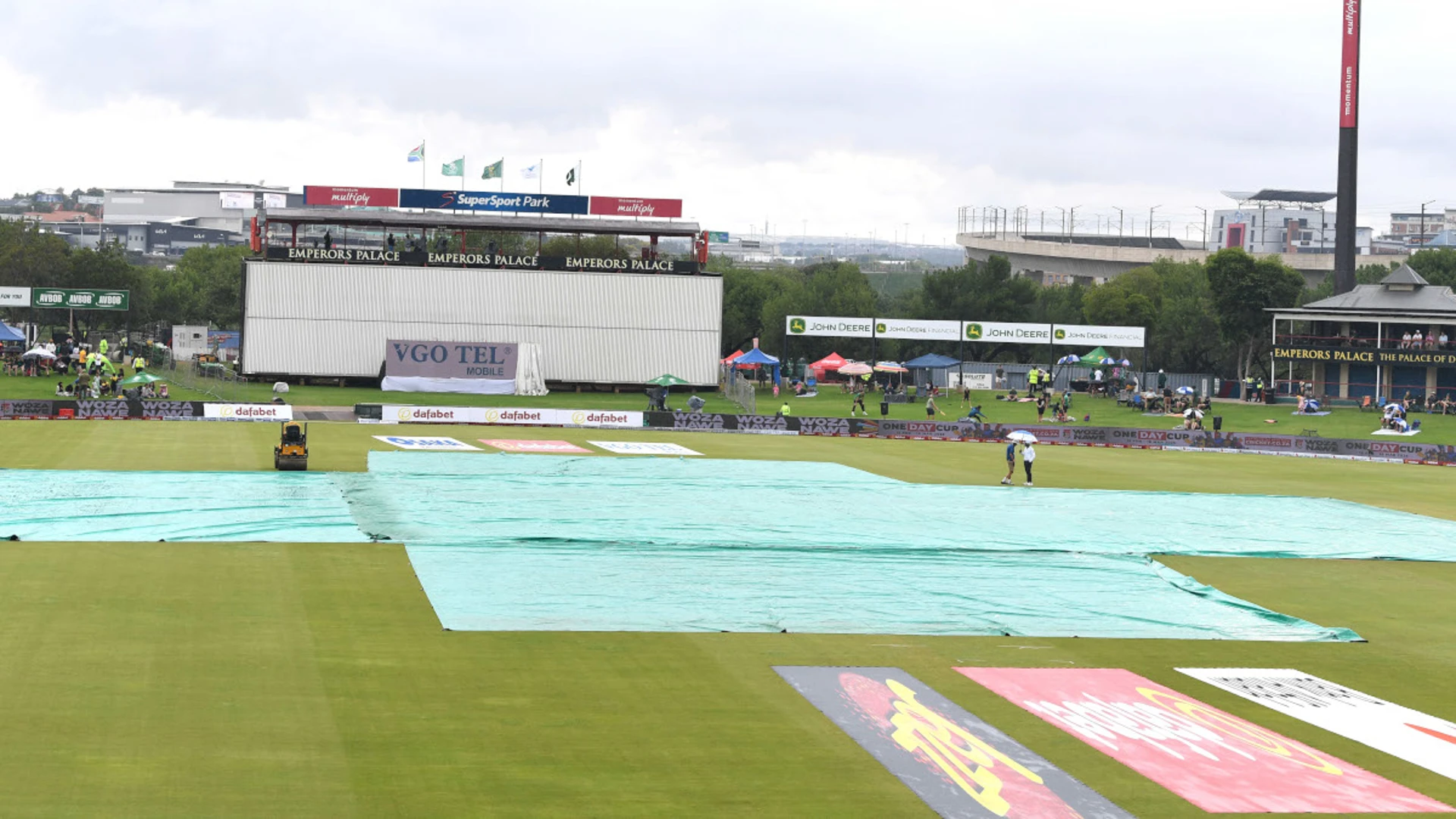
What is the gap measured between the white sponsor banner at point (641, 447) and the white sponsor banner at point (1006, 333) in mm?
42854

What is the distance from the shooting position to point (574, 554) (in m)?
29.5

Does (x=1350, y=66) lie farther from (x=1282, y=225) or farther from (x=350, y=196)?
(x=1282, y=225)

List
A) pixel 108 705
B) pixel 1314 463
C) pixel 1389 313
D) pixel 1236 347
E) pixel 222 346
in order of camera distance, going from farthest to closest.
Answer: pixel 222 346, pixel 1236 347, pixel 1389 313, pixel 1314 463, pixel 108 705

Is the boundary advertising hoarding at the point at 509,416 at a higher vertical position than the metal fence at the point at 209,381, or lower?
lower

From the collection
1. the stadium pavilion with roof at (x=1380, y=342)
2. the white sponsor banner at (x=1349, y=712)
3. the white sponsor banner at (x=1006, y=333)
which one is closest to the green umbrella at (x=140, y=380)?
the white sponsor banner at (x=1006, y=333)

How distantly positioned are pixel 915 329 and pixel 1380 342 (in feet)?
99.2

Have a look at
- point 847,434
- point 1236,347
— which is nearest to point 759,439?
point 847,434

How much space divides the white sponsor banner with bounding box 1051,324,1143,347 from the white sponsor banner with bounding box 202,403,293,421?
54.3 m

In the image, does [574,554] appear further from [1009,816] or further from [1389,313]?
[1389,313]

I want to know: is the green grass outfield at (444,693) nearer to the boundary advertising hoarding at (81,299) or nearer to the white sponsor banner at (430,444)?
the white sponsor banner at (430,444)

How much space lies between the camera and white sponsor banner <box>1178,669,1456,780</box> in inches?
688

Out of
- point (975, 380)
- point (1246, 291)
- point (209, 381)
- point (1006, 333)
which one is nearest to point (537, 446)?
point (209, 381)

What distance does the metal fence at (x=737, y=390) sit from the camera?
255 feet

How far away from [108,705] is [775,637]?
10.1 m
